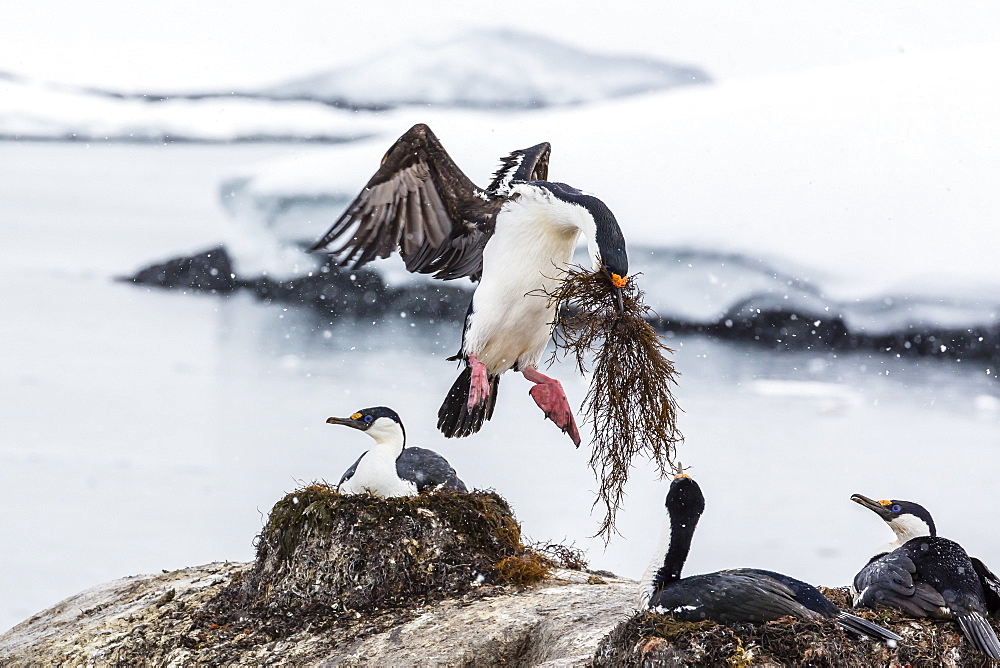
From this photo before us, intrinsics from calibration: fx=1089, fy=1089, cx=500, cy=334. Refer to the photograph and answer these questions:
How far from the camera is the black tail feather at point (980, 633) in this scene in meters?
2.86

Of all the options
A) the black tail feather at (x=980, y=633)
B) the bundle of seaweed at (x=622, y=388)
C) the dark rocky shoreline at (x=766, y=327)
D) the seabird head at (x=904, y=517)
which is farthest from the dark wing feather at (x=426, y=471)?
the dark rocky shoreline at (x=766, y=327)

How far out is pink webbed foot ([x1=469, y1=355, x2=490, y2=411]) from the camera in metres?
3.78

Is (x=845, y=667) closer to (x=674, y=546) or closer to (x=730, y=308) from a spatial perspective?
(x=674, y=546)

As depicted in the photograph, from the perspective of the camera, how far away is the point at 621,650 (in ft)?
8.82

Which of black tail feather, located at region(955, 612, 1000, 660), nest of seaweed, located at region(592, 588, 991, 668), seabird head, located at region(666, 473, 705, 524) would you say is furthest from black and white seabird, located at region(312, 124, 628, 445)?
black tail feather, located at region(955, 612, 1000, 660)

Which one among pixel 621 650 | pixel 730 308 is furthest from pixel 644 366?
Result: pixel 730 308

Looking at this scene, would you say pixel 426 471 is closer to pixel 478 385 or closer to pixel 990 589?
pixel 478 385

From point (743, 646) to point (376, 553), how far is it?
1584 millimetres

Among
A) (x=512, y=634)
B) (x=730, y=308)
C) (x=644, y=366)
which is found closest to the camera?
(x=644, y=366)

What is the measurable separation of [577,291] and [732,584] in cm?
101

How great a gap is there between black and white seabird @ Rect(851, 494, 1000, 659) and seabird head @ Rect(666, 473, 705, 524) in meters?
0.57

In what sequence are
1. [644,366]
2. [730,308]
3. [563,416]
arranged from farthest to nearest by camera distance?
[730,308] → [563,416] → [644,366]

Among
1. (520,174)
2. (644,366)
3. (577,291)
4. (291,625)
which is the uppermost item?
(520,174)

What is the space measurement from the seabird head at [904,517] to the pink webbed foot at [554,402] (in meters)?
1.00
